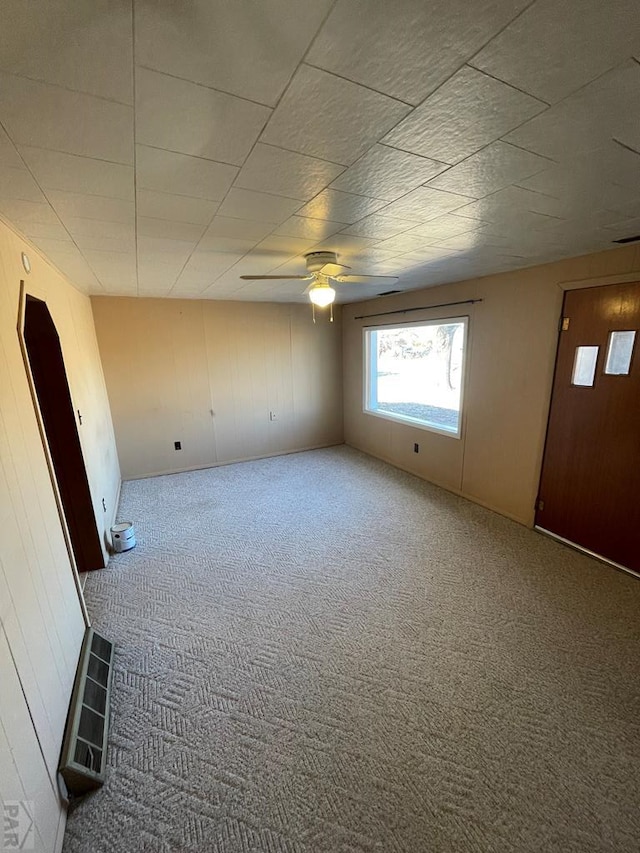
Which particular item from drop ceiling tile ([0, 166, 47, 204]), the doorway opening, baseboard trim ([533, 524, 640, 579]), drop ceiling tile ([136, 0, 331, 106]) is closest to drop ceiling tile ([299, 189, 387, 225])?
drop ceiling tile ([136, 0, 331, 106])

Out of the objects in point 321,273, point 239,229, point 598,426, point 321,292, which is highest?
point 239,229

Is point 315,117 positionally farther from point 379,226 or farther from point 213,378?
point 213,378

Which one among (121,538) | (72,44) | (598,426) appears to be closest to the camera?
(72,44)

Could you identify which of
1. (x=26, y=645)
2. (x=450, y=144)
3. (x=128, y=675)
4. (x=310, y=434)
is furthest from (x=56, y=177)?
(x=310, y=434)

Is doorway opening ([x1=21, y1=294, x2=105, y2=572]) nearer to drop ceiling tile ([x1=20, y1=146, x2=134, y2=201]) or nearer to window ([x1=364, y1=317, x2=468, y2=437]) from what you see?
drop ceiling tile ([x1=20, y1=146, x2=134, y2=201])

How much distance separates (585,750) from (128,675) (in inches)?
88.5

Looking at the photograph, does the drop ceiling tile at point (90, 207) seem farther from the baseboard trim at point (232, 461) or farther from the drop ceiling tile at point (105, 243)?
the baseboard trim at point (232, 461)

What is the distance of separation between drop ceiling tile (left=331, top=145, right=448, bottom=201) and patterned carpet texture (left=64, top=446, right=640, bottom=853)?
2.35 m

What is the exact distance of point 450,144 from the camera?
111 cm

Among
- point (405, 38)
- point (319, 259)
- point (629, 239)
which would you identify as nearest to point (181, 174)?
point (405, 38)

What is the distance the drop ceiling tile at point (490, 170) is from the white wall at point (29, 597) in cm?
197

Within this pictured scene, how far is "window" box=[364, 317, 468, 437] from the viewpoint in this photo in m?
4.02

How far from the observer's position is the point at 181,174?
1235 mm

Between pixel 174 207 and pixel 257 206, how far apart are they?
364 millimetres
